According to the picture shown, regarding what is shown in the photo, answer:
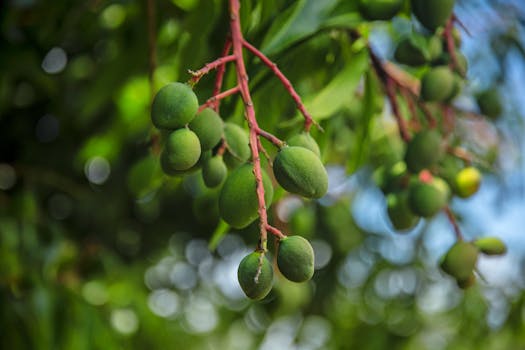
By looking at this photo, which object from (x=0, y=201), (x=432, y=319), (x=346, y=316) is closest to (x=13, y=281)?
(x=0, y=201)

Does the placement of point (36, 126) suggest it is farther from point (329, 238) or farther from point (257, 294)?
point (257, 294)

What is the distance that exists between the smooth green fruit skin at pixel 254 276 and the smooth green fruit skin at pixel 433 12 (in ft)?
1.21

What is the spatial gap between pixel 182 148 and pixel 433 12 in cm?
34

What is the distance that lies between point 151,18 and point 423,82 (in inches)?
16.3

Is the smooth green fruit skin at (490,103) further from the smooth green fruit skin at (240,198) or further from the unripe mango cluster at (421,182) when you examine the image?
the smooth green fruit skin at (240,198)

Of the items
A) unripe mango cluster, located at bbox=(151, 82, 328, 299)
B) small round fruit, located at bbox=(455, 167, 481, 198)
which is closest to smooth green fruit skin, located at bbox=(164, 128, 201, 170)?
unripe mango cluster, located at bbox=(151, 82, 328, 299)

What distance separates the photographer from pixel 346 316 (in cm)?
259

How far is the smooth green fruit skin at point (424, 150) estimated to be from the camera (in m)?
0.91

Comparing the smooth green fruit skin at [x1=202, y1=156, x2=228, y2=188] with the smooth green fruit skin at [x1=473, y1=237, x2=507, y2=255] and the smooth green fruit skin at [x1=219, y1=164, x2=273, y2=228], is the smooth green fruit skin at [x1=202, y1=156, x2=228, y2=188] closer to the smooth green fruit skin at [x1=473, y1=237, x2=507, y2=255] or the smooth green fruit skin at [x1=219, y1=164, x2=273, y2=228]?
the smooth green fruit skin at [x1=219, y1=164, x2=273, y2=228]

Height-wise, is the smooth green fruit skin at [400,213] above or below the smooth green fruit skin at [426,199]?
below

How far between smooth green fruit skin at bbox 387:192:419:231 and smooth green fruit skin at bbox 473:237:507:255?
3.2 inches

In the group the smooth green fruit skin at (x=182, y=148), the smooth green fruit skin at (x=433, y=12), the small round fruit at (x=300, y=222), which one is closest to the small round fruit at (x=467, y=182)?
the smooth green fruit skin at (x=433, y=12)

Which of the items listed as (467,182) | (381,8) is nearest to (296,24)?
(381,8)

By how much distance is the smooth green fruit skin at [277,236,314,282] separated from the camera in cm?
61
